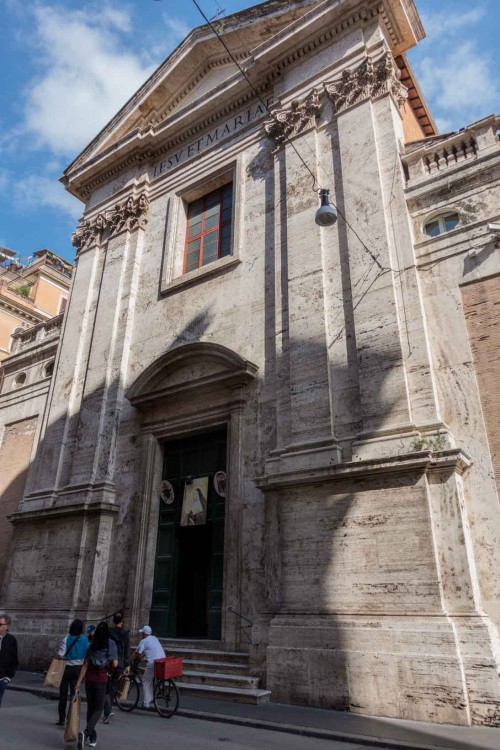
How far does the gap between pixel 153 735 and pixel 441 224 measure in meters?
8.76

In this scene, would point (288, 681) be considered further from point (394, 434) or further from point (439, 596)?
point (394, 434)

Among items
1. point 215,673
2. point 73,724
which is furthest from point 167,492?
point 73,724

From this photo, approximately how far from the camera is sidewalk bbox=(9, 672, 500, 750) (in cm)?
556

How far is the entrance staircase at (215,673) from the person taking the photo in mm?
7898

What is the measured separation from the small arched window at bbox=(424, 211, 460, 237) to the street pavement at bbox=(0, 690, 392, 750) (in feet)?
25.8

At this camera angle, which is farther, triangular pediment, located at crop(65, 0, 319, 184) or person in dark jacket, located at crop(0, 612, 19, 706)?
triangular pediment, located at crop(65, 0, 319, 184)

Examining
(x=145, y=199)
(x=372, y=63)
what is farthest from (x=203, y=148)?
(x=372, y=63)

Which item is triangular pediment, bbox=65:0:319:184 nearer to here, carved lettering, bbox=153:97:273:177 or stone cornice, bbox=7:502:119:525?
carved lettering, bbox=153:97:273:177

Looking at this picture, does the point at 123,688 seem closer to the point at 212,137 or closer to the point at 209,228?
the point at 209,228

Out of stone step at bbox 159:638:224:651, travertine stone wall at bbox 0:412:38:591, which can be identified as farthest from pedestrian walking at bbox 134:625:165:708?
travertine stone wall at bbox 0:412:38:591

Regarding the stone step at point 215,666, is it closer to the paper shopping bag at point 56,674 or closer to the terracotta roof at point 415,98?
the paper shopping bag at point 56,674

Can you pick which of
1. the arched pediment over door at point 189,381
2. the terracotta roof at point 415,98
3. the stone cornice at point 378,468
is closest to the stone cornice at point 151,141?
the terracotta roof at point 415,98

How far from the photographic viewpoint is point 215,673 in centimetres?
871

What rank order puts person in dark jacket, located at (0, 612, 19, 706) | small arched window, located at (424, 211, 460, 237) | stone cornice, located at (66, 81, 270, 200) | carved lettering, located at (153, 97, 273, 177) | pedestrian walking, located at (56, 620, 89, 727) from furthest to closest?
stone cornice, located at (66, 81, 270, 200), carved lettering, located at (153, 97, 273, 177), small arched window, located at (424, 211, 460, 237), pedestrian walking, located at (56, 620, 89, 727), person in dark jacket, located at (0, 612, 19, 706)
